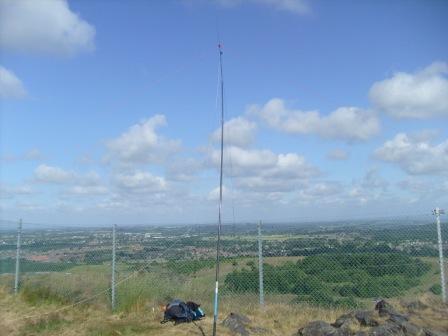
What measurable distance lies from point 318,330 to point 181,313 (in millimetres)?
2582

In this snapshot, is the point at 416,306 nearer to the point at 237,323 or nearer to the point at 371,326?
the point at 371,326

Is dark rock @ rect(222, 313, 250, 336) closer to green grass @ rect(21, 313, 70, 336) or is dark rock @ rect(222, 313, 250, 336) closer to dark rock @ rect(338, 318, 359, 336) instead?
dark rock @ rect(338, 318, 359, 336)

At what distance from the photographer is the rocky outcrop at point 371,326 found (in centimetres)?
718

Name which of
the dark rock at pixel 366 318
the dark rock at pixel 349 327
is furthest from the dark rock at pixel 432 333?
the dark rock at pixel 349 327

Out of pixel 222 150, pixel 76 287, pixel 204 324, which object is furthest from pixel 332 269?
pixel 76 287

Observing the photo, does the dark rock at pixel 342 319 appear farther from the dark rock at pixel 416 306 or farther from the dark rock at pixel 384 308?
the dark rock at pixel 416 306

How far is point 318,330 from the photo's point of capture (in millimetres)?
7504

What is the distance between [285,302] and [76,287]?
4.98 metres

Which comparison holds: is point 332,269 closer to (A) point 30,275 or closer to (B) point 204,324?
(B) point 204,324

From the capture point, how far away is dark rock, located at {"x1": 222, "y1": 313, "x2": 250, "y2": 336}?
25.8 ft

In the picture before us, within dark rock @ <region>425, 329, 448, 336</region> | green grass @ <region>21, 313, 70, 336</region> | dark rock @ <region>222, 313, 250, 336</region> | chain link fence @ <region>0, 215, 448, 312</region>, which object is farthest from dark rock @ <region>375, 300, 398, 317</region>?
green grass @ <region>21, 313, 70, 336</region>

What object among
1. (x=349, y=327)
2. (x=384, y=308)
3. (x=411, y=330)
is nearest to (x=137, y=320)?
(x=349, y=327)

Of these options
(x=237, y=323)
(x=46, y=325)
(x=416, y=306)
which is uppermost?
(x=416, y=306)

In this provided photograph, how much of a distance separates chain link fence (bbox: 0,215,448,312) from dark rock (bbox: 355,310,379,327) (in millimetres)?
1314
